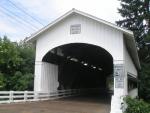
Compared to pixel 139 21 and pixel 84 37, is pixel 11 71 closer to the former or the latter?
pixel 84 37

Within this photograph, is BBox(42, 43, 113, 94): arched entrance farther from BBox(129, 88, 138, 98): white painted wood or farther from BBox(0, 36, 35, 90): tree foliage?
BBox(129, 88, 138, 98): white painted wood

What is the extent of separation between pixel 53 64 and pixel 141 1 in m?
15.8


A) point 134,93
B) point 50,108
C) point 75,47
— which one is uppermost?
point 75,47

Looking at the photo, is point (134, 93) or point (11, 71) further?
point (134, 93)

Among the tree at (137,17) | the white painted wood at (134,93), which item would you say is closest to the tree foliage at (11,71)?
the white painted wood at (134,93)

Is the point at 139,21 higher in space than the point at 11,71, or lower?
higher

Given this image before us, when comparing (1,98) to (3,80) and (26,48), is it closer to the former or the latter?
(3,80)

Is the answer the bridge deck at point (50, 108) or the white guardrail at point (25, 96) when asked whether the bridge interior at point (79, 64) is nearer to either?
the white guardrail at point (25, 96)

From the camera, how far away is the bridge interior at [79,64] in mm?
21825

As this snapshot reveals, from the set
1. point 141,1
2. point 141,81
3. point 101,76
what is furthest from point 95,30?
point 101,76

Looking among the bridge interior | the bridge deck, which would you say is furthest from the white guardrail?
the bridge interior

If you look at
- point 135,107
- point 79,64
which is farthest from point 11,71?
point 135,107

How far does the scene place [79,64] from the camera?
27.5 metres

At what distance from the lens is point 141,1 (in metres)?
31.7
